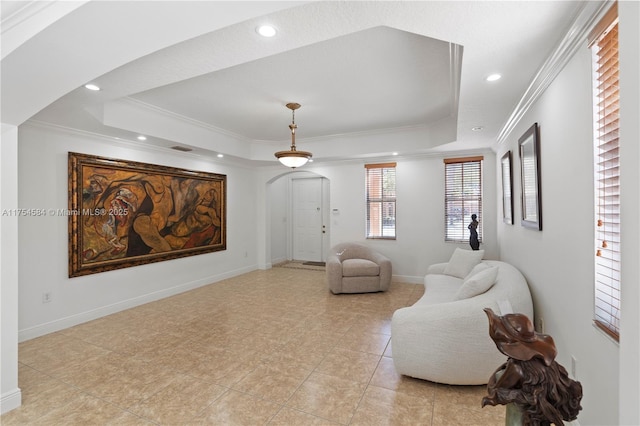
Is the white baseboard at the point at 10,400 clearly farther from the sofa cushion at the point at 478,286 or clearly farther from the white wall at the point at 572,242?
the white wall at the point at 572,242

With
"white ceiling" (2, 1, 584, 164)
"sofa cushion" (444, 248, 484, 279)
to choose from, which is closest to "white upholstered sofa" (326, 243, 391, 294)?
"sofa cushion" (444, 248, 484, 279)

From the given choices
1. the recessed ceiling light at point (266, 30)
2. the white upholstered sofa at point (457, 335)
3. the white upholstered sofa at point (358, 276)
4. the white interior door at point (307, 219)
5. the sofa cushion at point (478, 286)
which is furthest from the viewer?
the white interior door at point (307, 219)

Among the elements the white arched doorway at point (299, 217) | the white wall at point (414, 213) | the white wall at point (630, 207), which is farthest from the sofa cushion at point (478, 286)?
the white arched doorway at point (299, 217)

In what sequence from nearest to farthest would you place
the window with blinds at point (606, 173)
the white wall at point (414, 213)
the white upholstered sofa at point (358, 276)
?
the window with blinds at point (606, 173)
the white upholstered sofa at point (358, 276)
the white wall at point (414, 213)

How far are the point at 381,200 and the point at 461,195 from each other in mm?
1464

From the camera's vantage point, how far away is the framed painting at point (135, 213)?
158 inches

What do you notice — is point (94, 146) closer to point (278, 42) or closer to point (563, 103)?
point (278, 42)

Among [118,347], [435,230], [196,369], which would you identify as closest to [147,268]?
[118,347]

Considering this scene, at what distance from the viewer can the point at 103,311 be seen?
426 centimetres

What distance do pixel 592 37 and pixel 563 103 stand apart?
0.54 m

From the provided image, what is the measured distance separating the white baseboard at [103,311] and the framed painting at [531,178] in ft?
16.8

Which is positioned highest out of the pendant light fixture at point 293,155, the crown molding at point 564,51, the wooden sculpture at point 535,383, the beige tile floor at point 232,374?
the crown molding at point 564,51

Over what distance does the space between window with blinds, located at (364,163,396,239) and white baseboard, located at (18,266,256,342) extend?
A: 131 inches

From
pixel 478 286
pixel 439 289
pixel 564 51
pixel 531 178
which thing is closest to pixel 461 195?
pixel 439 289
